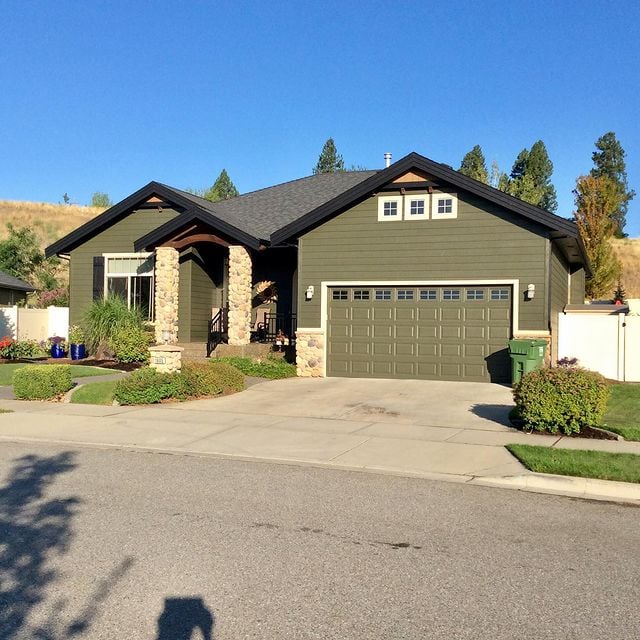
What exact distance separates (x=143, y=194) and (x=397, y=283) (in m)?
9.66

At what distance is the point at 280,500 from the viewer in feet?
22.2

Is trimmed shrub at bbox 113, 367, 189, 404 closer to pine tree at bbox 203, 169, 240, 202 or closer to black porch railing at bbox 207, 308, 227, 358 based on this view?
black porch railing at bbox 207, 308, 227, 358

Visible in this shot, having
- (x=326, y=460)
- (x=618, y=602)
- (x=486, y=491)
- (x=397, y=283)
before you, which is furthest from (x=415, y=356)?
(x=618, y=602)

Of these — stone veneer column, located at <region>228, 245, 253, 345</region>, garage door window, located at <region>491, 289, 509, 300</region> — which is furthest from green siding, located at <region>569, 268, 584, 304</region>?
stone veneer column, located at <region>228, 245, 253, 345</region>

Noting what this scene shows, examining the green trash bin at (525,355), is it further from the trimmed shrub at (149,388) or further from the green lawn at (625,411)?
the trimmed shrub at (149,388)

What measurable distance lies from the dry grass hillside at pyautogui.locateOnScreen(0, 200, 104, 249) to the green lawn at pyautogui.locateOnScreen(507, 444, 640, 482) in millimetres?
65847

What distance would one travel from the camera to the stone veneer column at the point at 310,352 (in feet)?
60.3

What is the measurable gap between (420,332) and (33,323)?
1712 centimetres

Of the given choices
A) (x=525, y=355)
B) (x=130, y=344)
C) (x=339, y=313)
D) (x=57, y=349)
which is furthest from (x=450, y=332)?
(x=57, y=349)

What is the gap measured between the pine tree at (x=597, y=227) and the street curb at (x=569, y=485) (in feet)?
88.4

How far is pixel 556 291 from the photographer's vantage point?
19047mm

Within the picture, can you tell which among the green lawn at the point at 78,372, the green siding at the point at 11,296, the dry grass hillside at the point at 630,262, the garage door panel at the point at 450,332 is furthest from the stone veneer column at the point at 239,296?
the dry grass hillside at the point at 630,262

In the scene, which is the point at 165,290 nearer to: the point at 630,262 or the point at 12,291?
the point at 12,291

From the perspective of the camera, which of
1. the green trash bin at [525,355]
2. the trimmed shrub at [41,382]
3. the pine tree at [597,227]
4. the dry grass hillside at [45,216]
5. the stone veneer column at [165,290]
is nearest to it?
the trimmed shrub at [41,382]
